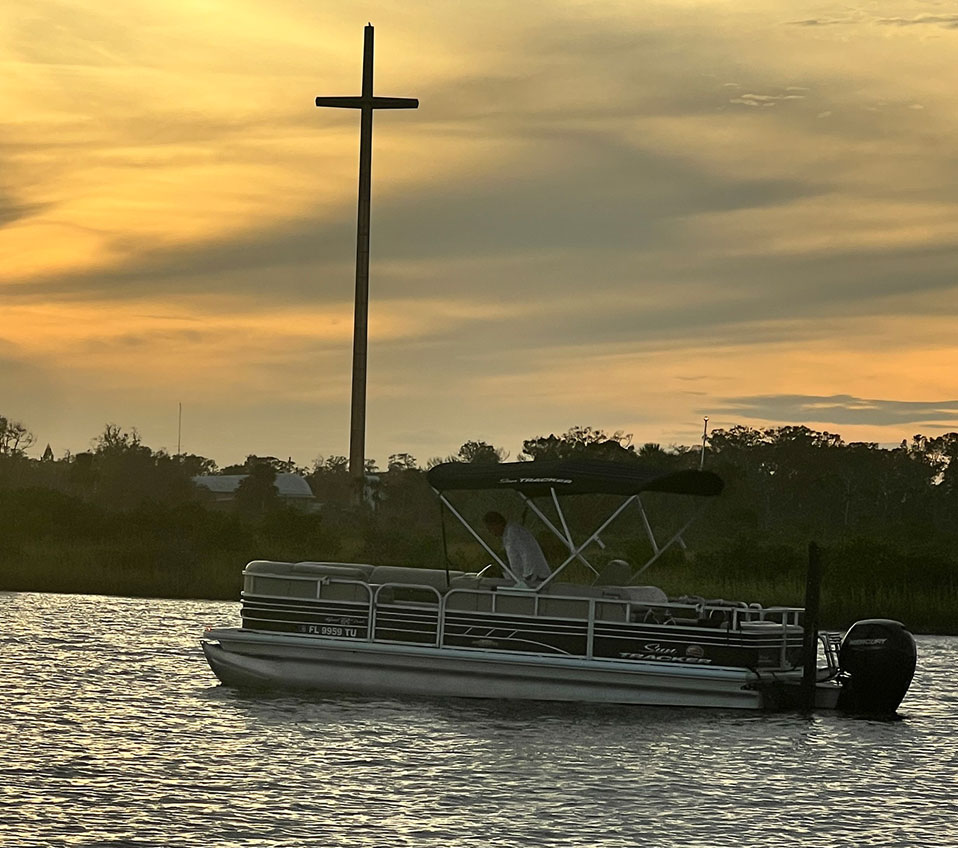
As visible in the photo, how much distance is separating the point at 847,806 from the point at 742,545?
103 ft

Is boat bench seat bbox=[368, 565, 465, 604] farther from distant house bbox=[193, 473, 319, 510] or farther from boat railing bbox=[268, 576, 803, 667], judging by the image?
distant house bbox=[193, 473, 319, 510]

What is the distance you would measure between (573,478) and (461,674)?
2.92 meters

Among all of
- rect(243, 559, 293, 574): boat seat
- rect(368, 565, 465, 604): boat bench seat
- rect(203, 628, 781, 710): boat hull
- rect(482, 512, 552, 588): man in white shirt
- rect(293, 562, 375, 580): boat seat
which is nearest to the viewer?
rect(203, 628, 781, 710): boat hull

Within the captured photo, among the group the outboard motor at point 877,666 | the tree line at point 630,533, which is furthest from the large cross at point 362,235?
the outboard motor at point 877,666

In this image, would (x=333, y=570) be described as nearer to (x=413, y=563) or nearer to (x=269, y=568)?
(x=269, y=568)

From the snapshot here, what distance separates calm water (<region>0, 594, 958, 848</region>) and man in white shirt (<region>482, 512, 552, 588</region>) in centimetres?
167

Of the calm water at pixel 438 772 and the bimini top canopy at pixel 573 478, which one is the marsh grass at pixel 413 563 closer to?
the calm water at pixel 438 772

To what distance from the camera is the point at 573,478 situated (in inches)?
832

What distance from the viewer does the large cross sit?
163ft

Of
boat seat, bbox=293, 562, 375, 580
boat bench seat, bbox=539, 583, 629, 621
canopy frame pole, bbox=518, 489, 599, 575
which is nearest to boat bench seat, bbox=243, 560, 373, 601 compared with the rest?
boat seat, bbox=293, 562, 375, 580

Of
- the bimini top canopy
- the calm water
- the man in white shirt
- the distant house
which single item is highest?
the distant house

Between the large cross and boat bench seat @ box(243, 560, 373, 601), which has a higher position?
the large cross

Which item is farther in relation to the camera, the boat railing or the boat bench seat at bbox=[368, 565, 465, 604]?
the boat bench seat at bbox=[368, 565, 465, 604]

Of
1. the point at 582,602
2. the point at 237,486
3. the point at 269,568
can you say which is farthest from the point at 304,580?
the point at 237,486
